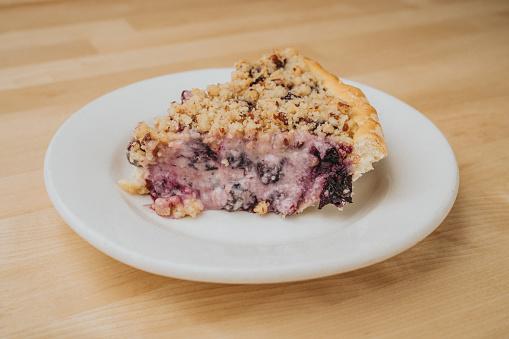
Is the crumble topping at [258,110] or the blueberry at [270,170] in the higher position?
the crumble topping at [258,110]

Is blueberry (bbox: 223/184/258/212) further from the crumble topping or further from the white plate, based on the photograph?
the crumble topping

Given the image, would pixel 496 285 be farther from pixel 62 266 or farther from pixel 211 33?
pixel 211 33

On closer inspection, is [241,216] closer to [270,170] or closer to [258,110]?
[270,170]

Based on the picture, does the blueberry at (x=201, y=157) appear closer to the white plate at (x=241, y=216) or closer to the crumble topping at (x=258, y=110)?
the crumble topping at (x=258, y=110)

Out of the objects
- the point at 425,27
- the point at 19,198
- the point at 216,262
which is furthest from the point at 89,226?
the point at 425,27

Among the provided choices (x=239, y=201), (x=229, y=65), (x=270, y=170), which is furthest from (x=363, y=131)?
(x=229, y=65)

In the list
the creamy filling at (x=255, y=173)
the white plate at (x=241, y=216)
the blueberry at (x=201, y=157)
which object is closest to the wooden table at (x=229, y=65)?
the white plate at (x=241, y=216)
